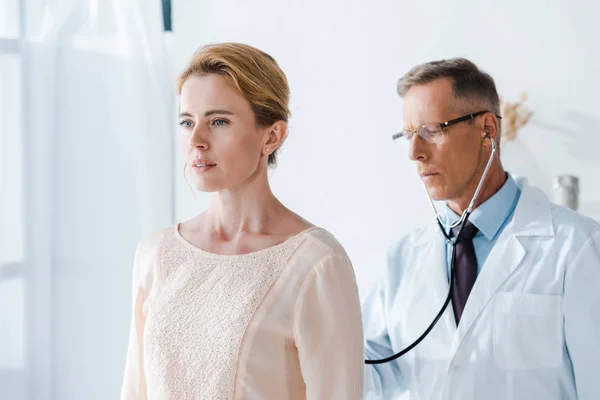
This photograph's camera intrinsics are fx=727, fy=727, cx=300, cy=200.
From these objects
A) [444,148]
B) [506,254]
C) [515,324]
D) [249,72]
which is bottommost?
[515,324]

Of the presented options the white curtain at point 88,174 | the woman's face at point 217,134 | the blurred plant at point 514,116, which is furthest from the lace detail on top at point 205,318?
the blurred plant at point 514,116

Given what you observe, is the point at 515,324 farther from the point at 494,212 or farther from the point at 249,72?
the point at 249,72

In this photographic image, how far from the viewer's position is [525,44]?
236cm

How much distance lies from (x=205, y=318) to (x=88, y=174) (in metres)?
1.01

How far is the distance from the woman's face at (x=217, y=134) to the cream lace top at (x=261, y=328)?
141 millimetres

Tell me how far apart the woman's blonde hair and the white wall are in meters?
1.38

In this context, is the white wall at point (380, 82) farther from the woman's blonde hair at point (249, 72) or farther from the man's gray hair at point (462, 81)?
the woman's blonde hair at point (249, 72)

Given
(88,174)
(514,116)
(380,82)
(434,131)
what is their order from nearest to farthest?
(434,131) → (88,174) → (514,116) → (380,82)

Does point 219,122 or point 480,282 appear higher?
point 219,122

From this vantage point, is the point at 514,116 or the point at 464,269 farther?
the point at 514,116

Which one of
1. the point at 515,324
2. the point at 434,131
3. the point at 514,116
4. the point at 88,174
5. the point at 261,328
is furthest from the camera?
the point at 514,116

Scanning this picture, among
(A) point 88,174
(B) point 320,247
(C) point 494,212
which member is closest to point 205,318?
(B) point 320,247

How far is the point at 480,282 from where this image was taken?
5.11 feet

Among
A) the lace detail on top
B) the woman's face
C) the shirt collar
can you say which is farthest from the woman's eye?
the shirt collar
